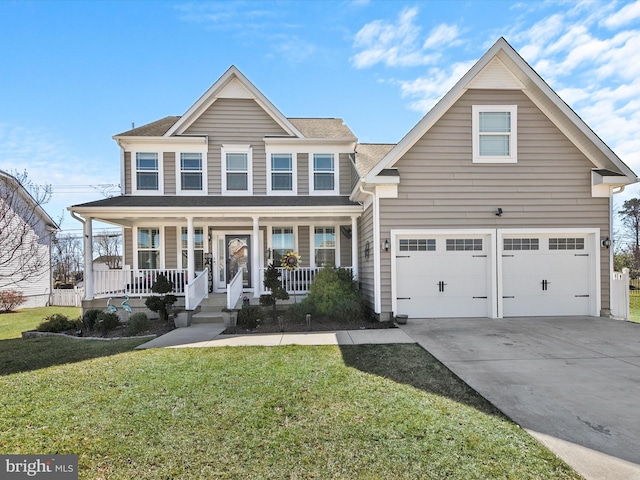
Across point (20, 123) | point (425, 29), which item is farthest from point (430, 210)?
point (20, 123)

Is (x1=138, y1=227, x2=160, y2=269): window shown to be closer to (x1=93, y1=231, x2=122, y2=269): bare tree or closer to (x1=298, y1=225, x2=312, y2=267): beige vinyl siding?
(x1=298, y1=225, x2=312, y2=267): beige vinyl siding

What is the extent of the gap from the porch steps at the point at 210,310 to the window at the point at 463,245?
22.4 ft

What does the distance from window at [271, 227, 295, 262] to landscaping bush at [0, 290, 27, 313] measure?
44.6ft

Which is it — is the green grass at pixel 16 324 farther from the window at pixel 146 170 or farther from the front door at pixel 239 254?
the front door at pixel 239 254

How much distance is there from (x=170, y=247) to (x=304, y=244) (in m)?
4.82

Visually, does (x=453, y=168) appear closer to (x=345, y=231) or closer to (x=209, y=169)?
(x=345, y=231)

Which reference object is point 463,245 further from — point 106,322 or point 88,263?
point 88,263

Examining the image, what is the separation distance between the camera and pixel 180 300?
10.8 m

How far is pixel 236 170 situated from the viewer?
1223 centimetres

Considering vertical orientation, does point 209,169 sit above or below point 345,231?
above

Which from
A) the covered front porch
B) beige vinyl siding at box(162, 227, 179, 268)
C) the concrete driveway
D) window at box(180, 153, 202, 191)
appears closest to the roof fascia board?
window at box(180, 153, 202, 191)

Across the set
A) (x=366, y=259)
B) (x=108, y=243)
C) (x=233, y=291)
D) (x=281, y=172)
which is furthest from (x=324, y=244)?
(x=108, y=243)

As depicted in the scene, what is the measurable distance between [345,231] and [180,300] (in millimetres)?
6012

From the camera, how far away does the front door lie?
12289 millimetres
